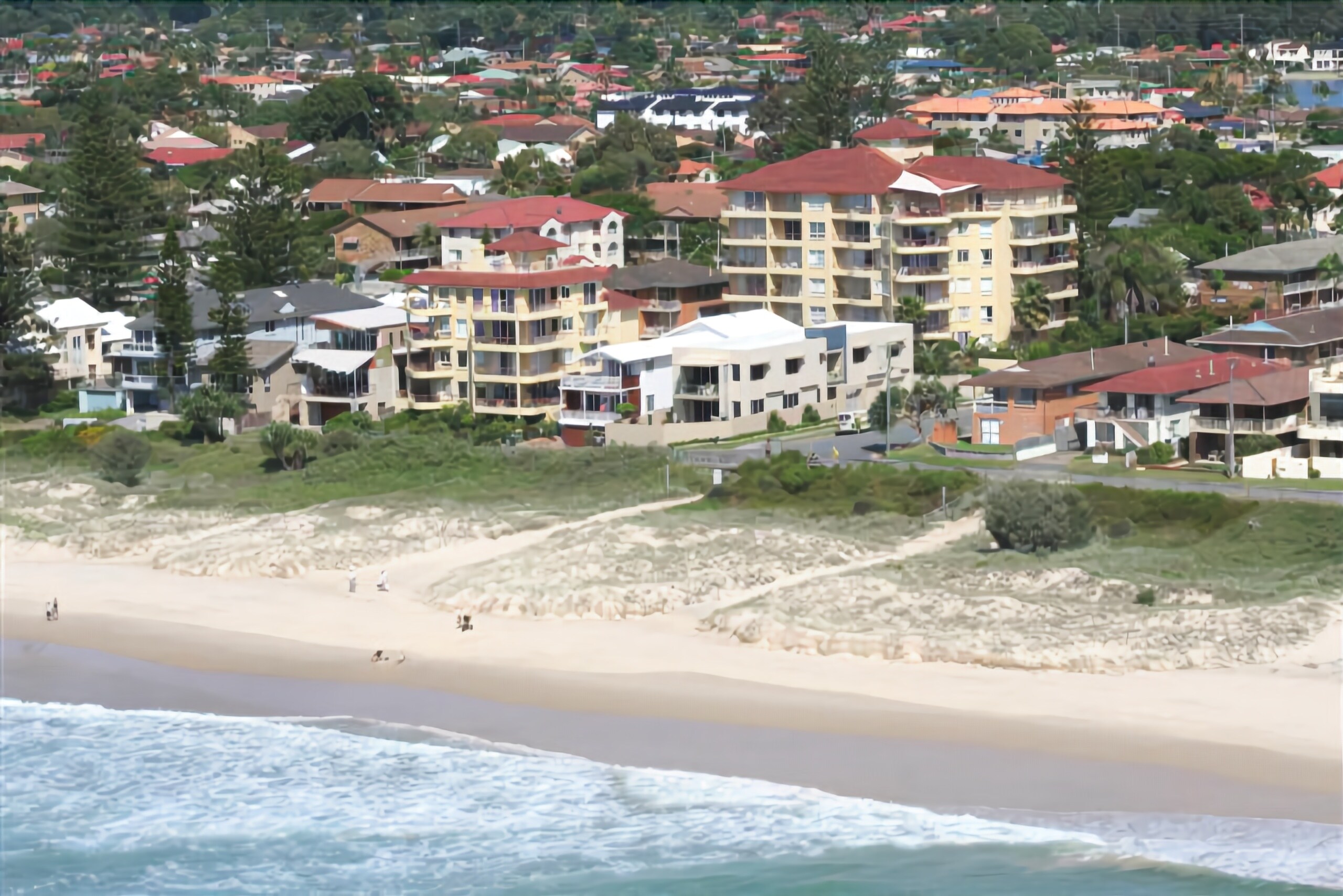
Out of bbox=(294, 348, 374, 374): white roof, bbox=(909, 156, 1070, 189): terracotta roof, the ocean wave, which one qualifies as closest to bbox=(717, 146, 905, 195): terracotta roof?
bbox=(909, 156, 1070, 189): terracotta roof

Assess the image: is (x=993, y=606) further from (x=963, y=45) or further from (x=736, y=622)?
(x=963, y=45)

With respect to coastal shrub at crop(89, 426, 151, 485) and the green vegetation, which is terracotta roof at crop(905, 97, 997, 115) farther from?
coastal shrub at crop(89, 426, 151, 485)

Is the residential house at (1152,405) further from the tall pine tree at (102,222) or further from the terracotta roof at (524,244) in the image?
the tall pine tree at (102,222)

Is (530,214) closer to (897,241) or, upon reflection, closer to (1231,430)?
(897,241)

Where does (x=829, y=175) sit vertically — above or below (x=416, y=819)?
above

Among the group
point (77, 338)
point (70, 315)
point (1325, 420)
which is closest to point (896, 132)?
point (70, 315)

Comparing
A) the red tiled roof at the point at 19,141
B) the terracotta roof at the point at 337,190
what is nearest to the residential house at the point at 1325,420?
the terracotta roof at the point at 337,190
